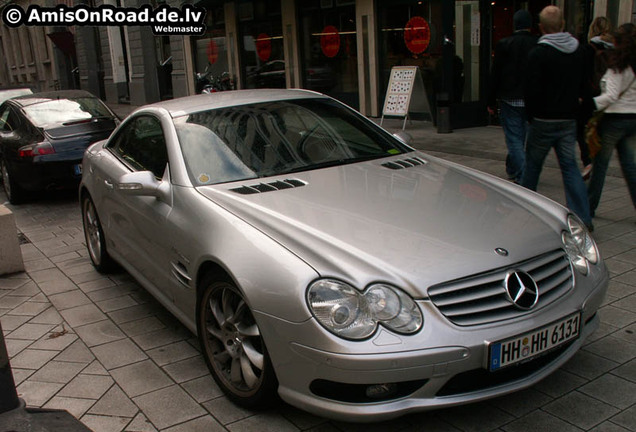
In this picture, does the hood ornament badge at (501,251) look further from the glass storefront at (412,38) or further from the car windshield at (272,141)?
the glass storefront at (412,38)

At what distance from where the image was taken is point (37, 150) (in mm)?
8523

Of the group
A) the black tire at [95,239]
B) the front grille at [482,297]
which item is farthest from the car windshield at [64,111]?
the front grille at [482,297]

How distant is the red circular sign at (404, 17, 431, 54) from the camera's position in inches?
513

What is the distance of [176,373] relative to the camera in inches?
149

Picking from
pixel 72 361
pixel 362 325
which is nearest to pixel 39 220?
pixel 72 361

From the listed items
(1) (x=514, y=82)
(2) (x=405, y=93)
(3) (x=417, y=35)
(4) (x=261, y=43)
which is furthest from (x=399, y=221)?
(4) (x=261, y=43)

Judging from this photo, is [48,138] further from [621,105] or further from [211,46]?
[211,46]

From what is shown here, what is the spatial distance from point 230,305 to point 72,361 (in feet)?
4.55

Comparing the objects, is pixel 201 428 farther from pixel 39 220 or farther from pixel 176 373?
pixel 39 220

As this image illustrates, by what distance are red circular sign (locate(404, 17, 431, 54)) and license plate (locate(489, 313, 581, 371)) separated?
35.3 ft

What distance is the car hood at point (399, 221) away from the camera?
289 cm

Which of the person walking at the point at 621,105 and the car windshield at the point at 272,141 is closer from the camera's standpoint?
the car windshield at the point at 272,141

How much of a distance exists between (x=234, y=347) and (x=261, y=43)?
628 inches

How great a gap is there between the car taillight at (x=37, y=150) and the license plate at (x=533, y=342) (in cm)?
728
